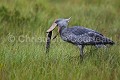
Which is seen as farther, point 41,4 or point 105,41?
point 41,4

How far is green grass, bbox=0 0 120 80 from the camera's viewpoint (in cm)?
547

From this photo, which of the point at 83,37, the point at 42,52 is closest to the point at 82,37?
the point at 83,37

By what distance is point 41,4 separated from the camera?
10.1 m

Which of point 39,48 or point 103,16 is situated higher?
point 103,16

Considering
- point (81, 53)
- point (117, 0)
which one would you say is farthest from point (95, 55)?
point (117, 0)

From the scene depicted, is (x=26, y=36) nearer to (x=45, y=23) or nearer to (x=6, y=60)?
(x=45, y=23)

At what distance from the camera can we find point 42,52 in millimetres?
6262

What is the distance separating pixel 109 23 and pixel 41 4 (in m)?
1.61

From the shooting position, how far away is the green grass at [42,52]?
215 inches

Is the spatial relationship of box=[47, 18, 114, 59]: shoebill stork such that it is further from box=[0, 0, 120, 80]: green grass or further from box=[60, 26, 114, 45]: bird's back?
box=[0, 0, 120, 80]: green grass

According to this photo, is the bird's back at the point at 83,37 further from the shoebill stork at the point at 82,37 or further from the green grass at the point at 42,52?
the green grass at the point at 42,52

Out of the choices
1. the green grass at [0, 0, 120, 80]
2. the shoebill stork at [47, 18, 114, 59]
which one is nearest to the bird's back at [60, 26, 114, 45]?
the shoebill stork at [47, 18, 114, 59]

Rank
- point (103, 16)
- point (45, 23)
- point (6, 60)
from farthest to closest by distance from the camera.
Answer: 1. point (103, 16)
2. point (45, 23)
3. point (6, 60)

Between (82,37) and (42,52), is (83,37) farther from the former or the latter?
(42,52)
